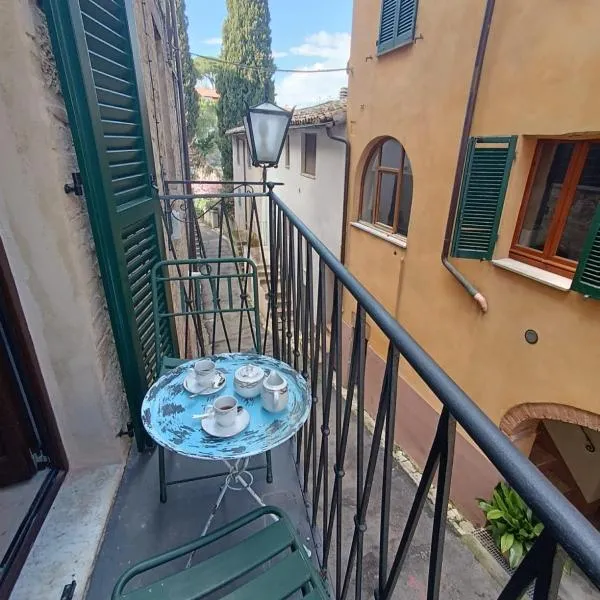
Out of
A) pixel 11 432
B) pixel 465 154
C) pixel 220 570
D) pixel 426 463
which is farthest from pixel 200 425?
pixel 465 154

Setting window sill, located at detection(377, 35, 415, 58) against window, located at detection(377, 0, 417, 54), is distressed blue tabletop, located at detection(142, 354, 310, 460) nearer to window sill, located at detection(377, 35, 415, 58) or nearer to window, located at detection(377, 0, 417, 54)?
window sill, located at detection(377, 35, 415, 58)

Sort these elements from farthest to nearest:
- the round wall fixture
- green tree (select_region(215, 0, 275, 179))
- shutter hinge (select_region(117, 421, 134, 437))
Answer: green tree (select_region(215, 0, 275, 179)), the round wall fixture, shutter hinge (select_region(117, 421, 134, 437))

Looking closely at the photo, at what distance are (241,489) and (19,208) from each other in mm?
1345

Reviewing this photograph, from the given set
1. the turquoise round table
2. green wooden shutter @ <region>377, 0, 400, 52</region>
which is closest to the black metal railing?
the turquoise round table

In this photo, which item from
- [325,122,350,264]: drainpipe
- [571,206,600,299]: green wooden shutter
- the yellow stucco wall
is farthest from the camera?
[325,122,350,264]: drainpipe

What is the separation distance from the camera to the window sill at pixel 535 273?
2.92 m

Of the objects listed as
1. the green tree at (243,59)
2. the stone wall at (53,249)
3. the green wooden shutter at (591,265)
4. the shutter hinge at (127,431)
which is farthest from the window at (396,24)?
the green tree at (243,59)

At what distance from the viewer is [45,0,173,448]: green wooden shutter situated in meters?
1.15

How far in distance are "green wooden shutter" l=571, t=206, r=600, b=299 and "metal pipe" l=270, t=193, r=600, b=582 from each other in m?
2.80

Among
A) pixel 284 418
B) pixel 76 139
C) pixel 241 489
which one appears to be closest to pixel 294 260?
pixel 284 418

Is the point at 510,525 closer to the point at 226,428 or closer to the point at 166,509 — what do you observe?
the point at 166,509

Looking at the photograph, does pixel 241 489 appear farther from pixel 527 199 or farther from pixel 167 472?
pixel 527 199

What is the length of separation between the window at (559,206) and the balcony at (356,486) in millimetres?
2448

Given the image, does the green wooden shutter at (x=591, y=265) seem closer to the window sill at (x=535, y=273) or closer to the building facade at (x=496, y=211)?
the building facade at (x=496, y=211)
